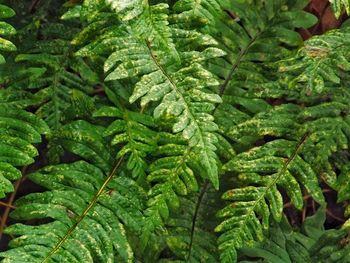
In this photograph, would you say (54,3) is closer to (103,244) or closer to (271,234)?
(103,244)

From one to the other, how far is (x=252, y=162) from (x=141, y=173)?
27 cm

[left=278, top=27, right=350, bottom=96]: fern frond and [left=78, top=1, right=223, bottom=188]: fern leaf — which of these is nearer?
[left=78, top=1, right=223, bottom=188]: fern leaf

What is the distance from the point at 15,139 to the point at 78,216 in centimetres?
22

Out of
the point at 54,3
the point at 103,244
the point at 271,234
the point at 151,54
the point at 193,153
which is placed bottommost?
the point at 103,244

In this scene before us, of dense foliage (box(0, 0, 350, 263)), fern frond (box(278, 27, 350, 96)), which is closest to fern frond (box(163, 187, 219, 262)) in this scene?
dense foliage (box(0, 0, 350, 263))

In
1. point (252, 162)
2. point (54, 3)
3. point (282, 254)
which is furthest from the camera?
point (54, 3)

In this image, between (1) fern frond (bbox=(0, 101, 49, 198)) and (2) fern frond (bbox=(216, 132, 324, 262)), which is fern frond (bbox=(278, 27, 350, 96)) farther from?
(1) fern frond (bbox=(0, 101, 49, 198))

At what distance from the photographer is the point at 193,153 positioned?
1.46m

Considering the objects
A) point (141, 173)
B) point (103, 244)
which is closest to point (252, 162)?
point (141, 173)

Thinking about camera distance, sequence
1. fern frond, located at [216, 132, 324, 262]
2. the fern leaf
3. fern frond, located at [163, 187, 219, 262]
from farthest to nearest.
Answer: fern frond, located at [163, 187, 219, 262] → fern frond, located at [216, 132, 324, 262] → the fern leaf

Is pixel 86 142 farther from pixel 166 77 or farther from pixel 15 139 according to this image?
pixel 166 77

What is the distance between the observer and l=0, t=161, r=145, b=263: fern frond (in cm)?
132

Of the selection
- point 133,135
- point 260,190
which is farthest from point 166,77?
point 260,190

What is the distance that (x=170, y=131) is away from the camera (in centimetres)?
154
